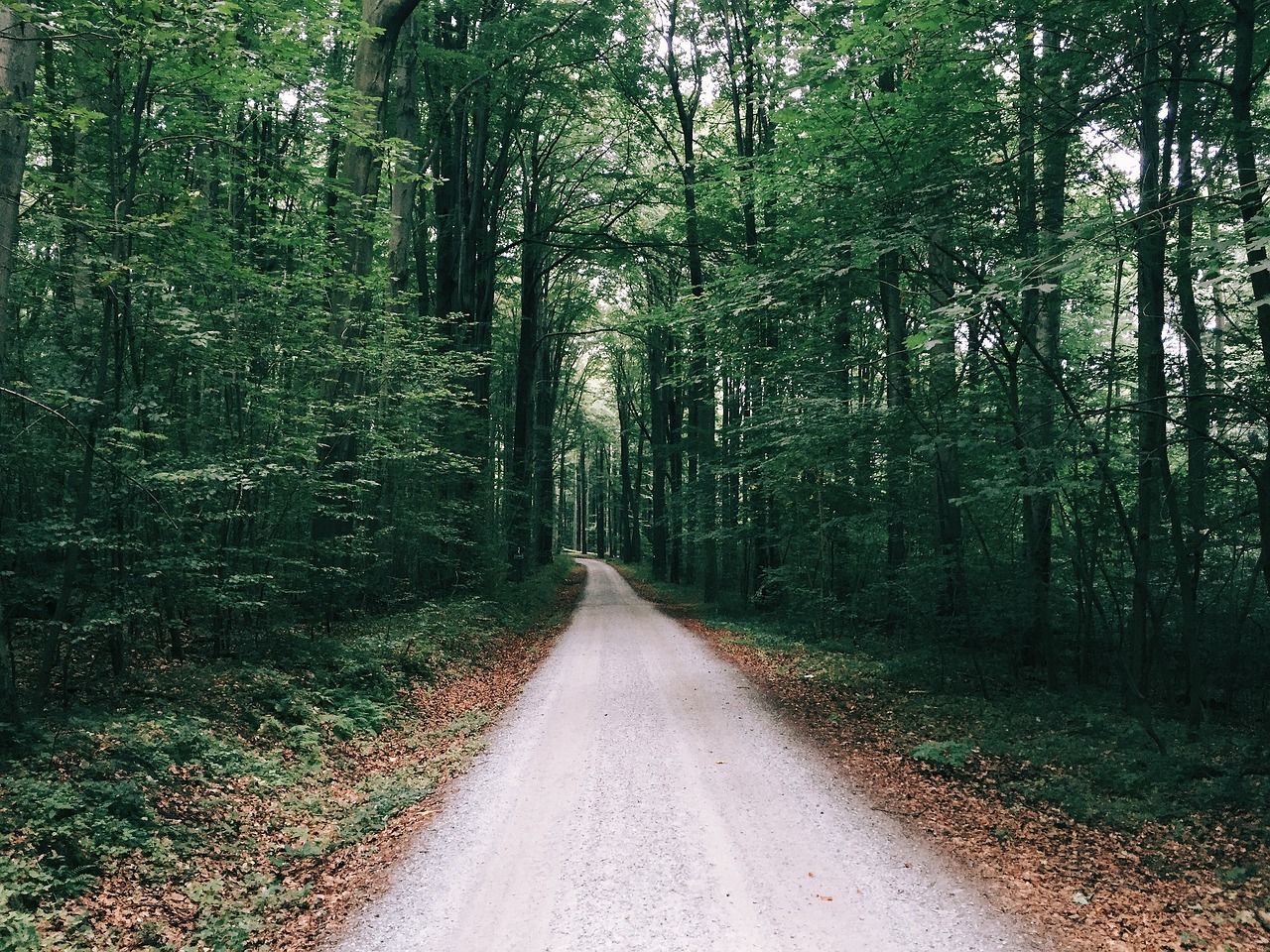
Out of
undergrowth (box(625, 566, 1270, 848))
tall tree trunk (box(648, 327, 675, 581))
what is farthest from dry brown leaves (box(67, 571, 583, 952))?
tall tree trunk (box(648, 327, 675, 581))

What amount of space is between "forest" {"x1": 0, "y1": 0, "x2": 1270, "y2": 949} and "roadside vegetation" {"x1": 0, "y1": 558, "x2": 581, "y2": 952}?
0.50 meters

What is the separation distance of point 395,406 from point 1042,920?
10381 mm

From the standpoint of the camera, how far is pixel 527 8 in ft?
49.5

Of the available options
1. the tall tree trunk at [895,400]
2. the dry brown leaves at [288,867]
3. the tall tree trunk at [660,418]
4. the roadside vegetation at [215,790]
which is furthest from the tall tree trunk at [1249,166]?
the tall tree trunk at [660,418]

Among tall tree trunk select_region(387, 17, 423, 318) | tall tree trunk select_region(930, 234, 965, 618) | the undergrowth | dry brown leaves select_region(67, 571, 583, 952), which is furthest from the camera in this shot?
tall tree trunk select_region(387, 17, 423, 318)

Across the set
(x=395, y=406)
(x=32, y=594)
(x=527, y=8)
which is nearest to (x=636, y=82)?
(x=527, y=8)

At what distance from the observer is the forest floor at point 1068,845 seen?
3816mm

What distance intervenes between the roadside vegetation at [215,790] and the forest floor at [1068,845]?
14.5ft

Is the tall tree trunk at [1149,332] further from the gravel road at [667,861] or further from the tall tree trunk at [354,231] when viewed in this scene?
the tall tree trunk at [354,231]

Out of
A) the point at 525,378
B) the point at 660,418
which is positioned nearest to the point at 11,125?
the point at 525,378

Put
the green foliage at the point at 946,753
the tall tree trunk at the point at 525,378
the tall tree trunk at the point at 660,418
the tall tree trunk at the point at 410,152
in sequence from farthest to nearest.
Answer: the tall tree trunk at the point at 660,418, the tall tree trunk at the point at 525,378, the tall tree trunk at the point at 410,152, the green foliage at the point at 946,753

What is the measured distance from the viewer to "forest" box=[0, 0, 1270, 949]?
5641 mm

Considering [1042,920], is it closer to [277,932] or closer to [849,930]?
[849,930]

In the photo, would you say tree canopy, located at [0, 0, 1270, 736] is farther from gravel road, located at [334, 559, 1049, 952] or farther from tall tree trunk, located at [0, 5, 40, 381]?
gravel road, located at [334, 559, 1049, 952]
